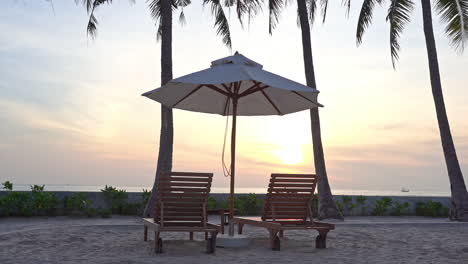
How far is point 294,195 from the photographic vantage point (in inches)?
320

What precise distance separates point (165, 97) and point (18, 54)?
6791 mm

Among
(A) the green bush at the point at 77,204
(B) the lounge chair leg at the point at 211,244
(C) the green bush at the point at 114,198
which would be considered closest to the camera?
(B) the lounge chair leg at the point at 211,244

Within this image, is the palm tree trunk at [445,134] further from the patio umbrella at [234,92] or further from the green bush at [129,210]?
the green bush at [129,210]

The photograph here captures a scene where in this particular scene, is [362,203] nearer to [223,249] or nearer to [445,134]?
[445,134]

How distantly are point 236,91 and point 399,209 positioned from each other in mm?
8019

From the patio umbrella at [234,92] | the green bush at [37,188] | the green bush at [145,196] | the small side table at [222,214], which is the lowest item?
the small side table at [222,214]

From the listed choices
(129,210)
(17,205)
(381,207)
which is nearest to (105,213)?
(129,210)

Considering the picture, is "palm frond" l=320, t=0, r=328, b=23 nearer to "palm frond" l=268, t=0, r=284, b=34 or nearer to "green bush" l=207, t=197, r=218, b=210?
"palm frond" l=268, t=0, r=284, b=34

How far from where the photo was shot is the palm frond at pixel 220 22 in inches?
605

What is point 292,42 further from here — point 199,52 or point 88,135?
point 88,135

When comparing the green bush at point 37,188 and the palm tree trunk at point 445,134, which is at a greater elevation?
the palm tree trunk at point 445,134

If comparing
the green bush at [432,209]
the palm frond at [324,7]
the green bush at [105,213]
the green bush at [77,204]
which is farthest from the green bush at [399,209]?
the green bush at [77,204]

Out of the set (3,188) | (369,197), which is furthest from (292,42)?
(3,188)

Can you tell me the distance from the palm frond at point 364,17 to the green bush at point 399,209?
442 centimetres
